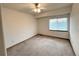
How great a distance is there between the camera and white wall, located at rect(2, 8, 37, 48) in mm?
2214

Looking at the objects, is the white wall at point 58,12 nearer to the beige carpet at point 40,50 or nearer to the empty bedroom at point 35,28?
the empty bedroom at point 35,28

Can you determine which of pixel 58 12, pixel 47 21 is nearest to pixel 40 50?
pixel 47 21

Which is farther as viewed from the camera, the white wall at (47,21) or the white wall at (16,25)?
the white wall at (47,21)

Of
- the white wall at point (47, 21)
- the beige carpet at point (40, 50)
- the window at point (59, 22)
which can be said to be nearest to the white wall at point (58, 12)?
the white wall at point (47, 21)

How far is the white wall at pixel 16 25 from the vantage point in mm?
2214

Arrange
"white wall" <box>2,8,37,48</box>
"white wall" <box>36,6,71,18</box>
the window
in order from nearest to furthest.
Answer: "white wall" <box>2,8,37,48</box>, the window, "white wall" <box>36,6,71,18</box>

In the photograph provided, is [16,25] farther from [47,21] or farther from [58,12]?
[58,12]

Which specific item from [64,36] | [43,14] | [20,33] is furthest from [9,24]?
[64,36]

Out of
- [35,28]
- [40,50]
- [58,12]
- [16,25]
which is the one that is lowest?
[40,50]

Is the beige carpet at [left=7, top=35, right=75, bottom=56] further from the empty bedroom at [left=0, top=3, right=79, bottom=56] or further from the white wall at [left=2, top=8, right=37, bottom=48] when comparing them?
the white wall at [left=2, top=8, right=37, bottom=48]

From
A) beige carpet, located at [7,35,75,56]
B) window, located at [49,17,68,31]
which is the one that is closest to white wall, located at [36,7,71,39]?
window, located at [49,17,68,31]

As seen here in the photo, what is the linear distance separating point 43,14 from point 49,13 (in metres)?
0.28

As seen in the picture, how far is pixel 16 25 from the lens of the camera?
2.55 m

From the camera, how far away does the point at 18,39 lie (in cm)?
266
